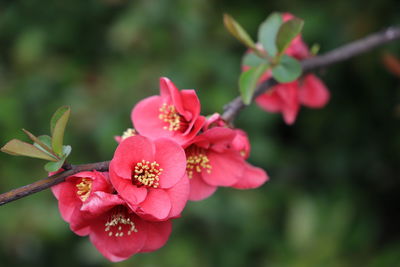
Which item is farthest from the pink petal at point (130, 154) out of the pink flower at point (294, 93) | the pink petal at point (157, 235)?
the pink flower at point (294, 93)

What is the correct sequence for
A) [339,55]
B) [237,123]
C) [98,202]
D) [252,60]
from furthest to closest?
[237,123] < [339,55] < [252,60] < [98,202]

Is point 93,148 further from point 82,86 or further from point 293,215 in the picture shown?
point 293,215

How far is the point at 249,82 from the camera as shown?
88 centimetres

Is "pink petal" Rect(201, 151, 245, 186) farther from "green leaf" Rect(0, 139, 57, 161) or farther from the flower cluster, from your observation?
"green leaf" Rect(0, 139, 57, 161)

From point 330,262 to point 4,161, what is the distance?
126cm

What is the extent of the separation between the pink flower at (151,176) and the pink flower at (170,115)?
0.14ft

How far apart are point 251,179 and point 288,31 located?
0.29 m

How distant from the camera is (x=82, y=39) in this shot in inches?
81.0

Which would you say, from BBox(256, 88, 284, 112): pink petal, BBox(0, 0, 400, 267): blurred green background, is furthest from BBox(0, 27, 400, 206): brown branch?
BBox(0, 0, 400, 267): blurred green background

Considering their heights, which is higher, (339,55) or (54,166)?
(54,166)

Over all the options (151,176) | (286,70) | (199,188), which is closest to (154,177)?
(151,176)

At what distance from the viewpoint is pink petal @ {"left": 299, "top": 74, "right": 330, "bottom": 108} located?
118cm

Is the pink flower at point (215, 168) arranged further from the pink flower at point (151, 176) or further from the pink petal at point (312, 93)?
the pink petal at point (312, 93)

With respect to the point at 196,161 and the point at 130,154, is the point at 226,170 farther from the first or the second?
the point at 130,154
